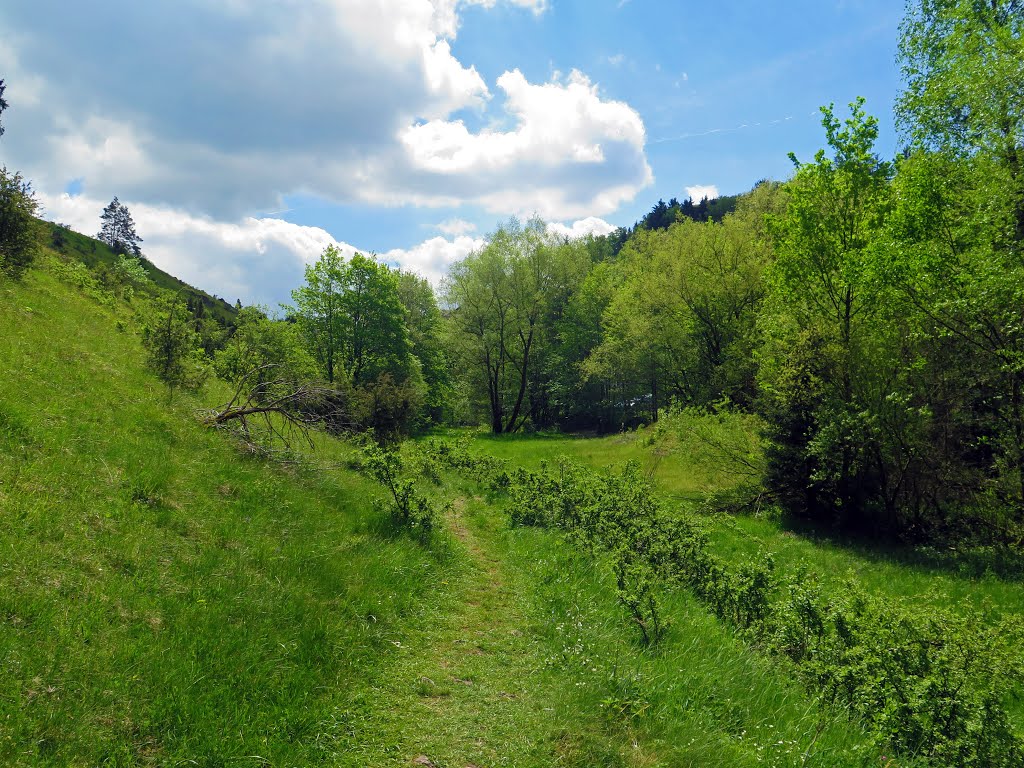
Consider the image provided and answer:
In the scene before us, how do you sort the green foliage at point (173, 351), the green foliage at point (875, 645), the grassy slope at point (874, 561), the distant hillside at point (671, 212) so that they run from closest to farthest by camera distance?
the green foliage at point (875, 645) → the grassy slope at point (874, 561) → the green foliage at point (173, 351) → the distant hillside at point (671, 212)

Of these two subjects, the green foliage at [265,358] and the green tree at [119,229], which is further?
the green tree at [119,229]

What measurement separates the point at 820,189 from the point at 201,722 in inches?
862

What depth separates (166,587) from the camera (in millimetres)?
5602

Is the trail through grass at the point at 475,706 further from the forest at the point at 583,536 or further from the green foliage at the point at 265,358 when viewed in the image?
the green foliage at the point at 265,358

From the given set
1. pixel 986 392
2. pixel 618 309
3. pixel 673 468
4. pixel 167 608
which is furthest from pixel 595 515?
pixel 618 309

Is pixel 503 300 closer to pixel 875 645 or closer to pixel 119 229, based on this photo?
pixel 875 645

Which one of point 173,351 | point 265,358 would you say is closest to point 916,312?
point 173,351

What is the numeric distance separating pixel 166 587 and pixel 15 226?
15402 millimetres

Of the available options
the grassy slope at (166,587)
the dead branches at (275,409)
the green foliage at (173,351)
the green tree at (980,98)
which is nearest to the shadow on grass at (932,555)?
the green tree at (980,98)

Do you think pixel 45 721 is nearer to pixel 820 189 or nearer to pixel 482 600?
pixel 482 600

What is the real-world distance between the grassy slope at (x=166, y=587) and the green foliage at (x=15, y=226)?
20.4 feet

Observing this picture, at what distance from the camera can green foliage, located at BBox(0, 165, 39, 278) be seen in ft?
47.2

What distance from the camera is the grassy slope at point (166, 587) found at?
4.14m

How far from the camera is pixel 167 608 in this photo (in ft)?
17.5
